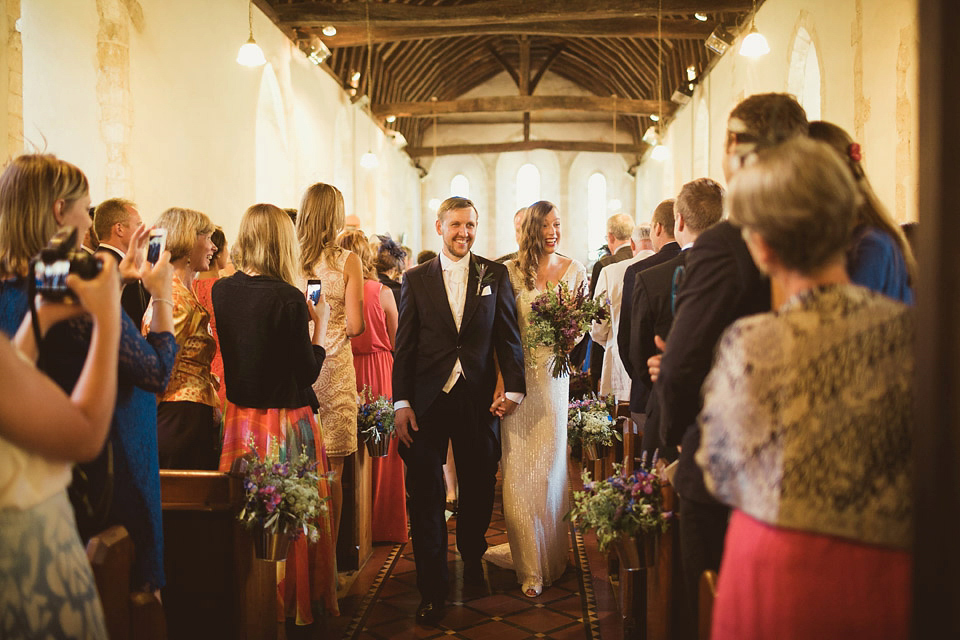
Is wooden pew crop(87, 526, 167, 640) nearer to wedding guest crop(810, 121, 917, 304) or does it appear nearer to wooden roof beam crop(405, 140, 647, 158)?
wedding guest crop(810, 121, 917, 304)

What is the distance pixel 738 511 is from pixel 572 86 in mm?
23751

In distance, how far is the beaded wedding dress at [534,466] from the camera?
394 centimetres

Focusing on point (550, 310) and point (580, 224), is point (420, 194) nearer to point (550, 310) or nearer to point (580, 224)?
point (580, 224)

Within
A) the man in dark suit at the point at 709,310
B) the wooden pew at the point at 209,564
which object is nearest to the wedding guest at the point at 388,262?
the wooden pew at the point at 209,564

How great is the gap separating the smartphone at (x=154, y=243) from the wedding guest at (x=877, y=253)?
5.73 feet

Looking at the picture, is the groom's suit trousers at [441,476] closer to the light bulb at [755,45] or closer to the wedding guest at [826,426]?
the wedding guest at [826,426]

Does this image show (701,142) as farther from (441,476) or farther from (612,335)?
→ (441,476)

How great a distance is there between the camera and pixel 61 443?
1.42 metres

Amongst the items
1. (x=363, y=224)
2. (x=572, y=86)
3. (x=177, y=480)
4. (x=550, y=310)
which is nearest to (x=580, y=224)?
(x=572, y=86)

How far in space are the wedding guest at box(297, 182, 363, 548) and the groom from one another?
10.9 inches

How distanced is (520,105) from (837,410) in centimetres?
1648

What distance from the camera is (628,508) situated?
2568mm

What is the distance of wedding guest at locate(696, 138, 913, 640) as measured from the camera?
53.1 inches

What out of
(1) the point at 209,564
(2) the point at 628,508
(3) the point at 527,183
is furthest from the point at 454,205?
(3) the point at 527,183
